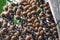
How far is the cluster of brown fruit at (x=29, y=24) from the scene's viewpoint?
0.95 metres

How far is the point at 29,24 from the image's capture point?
100 cm

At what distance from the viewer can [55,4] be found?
987mm

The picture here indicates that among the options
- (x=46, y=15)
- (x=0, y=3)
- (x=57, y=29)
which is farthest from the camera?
(x=0, y=3)

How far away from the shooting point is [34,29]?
38.4 inches

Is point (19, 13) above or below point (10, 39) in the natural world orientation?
above

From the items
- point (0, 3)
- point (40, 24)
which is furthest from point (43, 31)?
point (0, 3)

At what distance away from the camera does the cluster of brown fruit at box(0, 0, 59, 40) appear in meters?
0.95

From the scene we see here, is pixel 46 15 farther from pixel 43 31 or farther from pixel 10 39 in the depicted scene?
pixel 10 39

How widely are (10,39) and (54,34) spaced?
210 mm

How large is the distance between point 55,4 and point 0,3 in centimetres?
65

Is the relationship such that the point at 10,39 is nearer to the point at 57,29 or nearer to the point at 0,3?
the point at 57,29

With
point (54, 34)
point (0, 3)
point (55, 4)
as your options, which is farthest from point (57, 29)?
point (0, 3)

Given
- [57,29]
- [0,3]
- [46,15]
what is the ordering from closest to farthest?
1. [57,29]
2. [46,15]
3. [0,3]

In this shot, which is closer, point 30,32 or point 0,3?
point 30,32
